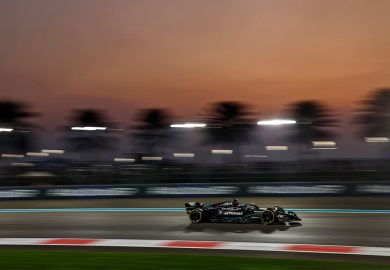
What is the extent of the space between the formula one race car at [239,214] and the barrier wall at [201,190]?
8404mm

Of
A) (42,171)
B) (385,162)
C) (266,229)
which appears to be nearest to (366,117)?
(385,162)

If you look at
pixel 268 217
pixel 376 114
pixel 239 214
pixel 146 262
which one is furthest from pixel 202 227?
pixel 376 114

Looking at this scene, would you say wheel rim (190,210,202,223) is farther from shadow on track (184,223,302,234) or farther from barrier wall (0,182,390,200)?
barrier wall (0,182,390,200)

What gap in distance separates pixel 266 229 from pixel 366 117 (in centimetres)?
4522

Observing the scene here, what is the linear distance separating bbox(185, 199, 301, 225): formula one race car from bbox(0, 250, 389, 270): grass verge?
13.2 feet

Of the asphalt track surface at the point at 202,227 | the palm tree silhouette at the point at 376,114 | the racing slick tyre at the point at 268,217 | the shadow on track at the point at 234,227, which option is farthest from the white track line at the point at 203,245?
the palm tree silhouette at the point at 376,114

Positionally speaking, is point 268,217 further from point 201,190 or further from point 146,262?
point 201,190

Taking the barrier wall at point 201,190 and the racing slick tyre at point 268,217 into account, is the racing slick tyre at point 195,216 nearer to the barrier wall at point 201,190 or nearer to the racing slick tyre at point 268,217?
the racing slick tyre at point 268,217

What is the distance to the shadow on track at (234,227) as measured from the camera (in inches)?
539

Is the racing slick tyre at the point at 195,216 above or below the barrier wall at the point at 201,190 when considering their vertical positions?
below

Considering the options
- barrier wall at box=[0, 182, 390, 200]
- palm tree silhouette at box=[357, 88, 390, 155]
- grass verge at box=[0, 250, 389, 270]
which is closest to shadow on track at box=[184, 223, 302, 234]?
grass verge at box=[0, 250, 389, 270]

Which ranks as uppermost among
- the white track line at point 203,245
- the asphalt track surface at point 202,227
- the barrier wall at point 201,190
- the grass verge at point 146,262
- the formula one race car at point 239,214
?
the barrier wall at point 201,190

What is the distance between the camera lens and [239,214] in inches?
569

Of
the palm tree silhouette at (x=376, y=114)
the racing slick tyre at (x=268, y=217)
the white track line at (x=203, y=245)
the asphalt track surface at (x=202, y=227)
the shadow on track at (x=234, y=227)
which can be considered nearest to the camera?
the white track line at (x=203, y=245)
